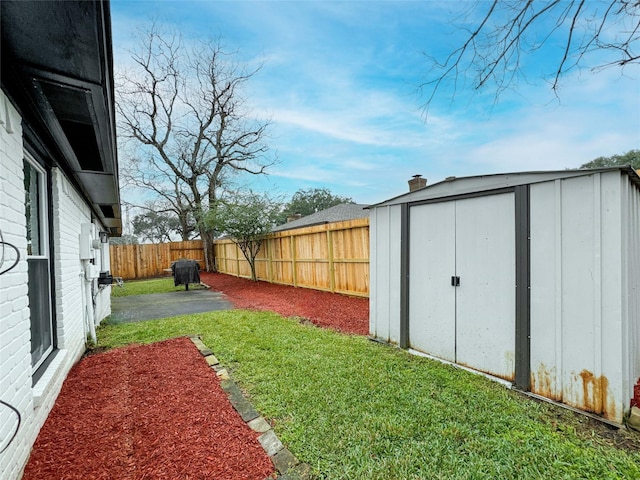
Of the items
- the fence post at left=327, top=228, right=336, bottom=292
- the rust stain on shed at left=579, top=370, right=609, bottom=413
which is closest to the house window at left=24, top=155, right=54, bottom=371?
the rust stain on shed at left=579, top=370, right=609, bottom=413

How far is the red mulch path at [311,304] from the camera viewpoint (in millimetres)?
5465

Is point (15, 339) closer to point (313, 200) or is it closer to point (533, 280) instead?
point (533, 280)

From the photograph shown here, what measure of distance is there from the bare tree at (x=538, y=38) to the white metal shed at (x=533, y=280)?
90cm

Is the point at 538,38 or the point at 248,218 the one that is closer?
the point at 538,38

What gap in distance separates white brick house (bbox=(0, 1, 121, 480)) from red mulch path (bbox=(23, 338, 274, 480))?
0.18 meters

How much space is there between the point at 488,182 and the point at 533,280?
106 centimetres

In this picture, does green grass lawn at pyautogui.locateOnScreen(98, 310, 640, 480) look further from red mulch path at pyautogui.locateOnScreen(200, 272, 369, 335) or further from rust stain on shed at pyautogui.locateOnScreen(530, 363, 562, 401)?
red mulch path at pyautogui.locateOnScreen(200, 272, 369, 335)

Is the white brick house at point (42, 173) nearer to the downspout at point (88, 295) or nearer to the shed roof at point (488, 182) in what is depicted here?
the downspout at point (88, 295)

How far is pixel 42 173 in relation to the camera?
280 centimetres

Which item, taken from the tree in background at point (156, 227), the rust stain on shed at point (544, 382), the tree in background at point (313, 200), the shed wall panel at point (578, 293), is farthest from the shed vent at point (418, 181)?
the tree in background at point (156, 227)

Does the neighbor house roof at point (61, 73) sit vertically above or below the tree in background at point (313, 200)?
below

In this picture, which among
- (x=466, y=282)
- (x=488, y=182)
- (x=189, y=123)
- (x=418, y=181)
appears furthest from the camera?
(x=189, y=123)

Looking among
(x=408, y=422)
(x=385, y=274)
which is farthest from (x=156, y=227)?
(x=408, y=422)

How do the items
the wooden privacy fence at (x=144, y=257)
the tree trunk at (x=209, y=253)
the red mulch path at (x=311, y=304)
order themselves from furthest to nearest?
1. the tree trunk at (x=209, y=253)
2. the wooden privacy fence at (x=144, y=257)
3. the red mulch path at (x=311, y=304)
